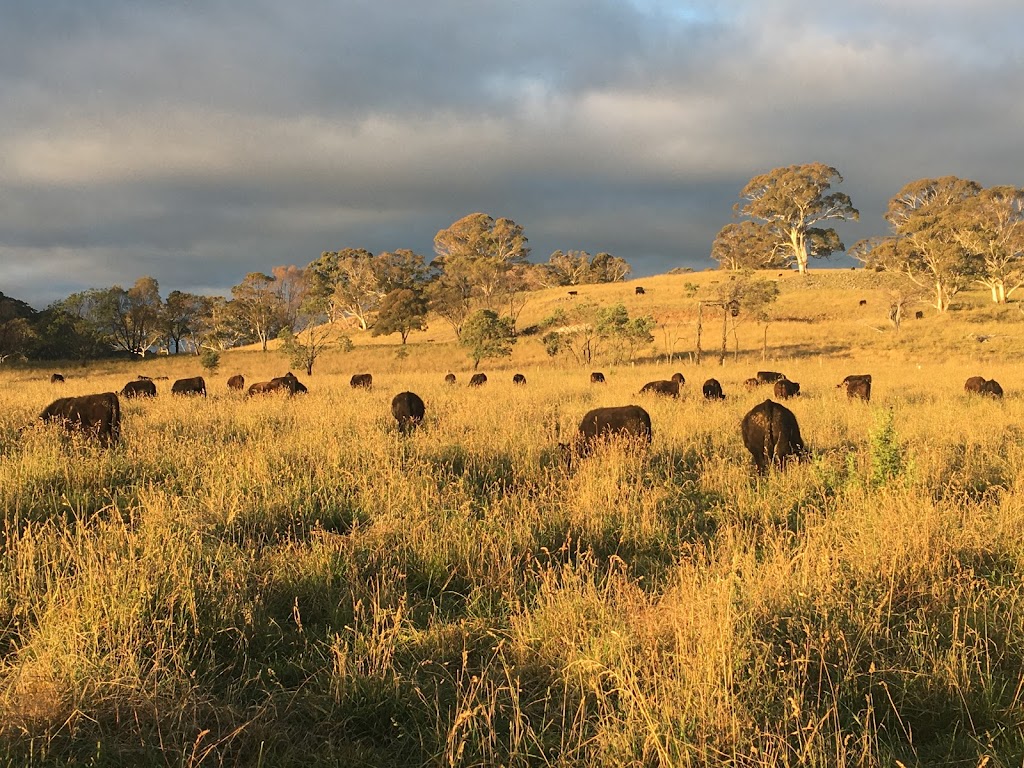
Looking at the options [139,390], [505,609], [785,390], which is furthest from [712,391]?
[139,390]

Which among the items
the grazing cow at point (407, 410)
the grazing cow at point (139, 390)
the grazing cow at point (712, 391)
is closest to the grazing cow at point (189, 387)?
the grazing cow at point (139, 390)

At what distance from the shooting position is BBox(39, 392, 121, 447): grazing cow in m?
9.65

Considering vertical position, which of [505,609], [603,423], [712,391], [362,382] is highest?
[362,382]

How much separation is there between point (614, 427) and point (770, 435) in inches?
91.1

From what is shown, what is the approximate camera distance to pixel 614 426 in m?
9.42

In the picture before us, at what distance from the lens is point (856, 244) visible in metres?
69.3

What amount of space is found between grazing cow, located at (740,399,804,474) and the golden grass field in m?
0.60

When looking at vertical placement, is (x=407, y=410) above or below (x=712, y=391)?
above

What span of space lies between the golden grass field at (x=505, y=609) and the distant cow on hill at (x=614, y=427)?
714 millimetres

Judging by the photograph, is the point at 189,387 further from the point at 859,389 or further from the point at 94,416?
the point at 859,389

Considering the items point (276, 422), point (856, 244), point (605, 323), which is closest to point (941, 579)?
point (276, 422)

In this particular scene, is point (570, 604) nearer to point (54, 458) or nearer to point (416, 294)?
point (54, 458)

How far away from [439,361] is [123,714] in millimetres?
43217

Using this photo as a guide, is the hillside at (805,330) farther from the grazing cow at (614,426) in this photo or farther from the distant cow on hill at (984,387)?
the grazing cow at (614,426)
